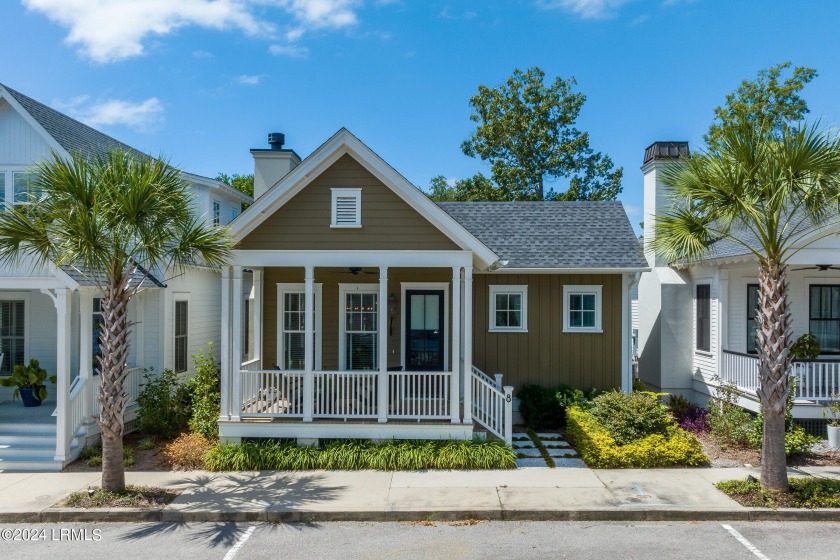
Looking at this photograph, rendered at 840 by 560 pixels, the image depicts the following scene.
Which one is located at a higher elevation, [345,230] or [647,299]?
[345,230]

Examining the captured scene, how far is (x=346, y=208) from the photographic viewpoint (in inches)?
425

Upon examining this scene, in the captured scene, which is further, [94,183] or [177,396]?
[177,396]

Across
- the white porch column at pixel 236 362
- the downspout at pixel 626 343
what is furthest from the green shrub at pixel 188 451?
the downspout at pixel 626 343

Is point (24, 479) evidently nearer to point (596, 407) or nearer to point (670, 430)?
point (596, 407)

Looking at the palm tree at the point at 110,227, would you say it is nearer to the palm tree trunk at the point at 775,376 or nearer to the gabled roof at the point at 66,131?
the gabled roof at the point at 66,131

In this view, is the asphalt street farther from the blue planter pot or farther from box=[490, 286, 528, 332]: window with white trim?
box=[490, 286, 528, 332]: window with white trim

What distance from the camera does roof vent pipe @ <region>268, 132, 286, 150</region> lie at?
15266 millimetres

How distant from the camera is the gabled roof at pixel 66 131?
11484 mm

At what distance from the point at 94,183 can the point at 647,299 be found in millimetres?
14108

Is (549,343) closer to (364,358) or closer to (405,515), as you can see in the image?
(364,358)

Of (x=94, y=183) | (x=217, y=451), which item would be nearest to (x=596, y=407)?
(x=217, y=451)

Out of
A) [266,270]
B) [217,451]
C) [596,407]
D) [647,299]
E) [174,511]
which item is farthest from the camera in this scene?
[647,299]

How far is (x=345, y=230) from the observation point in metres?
10.8

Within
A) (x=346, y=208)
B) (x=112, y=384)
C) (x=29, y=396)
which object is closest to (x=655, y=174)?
(x=346, y=208)
